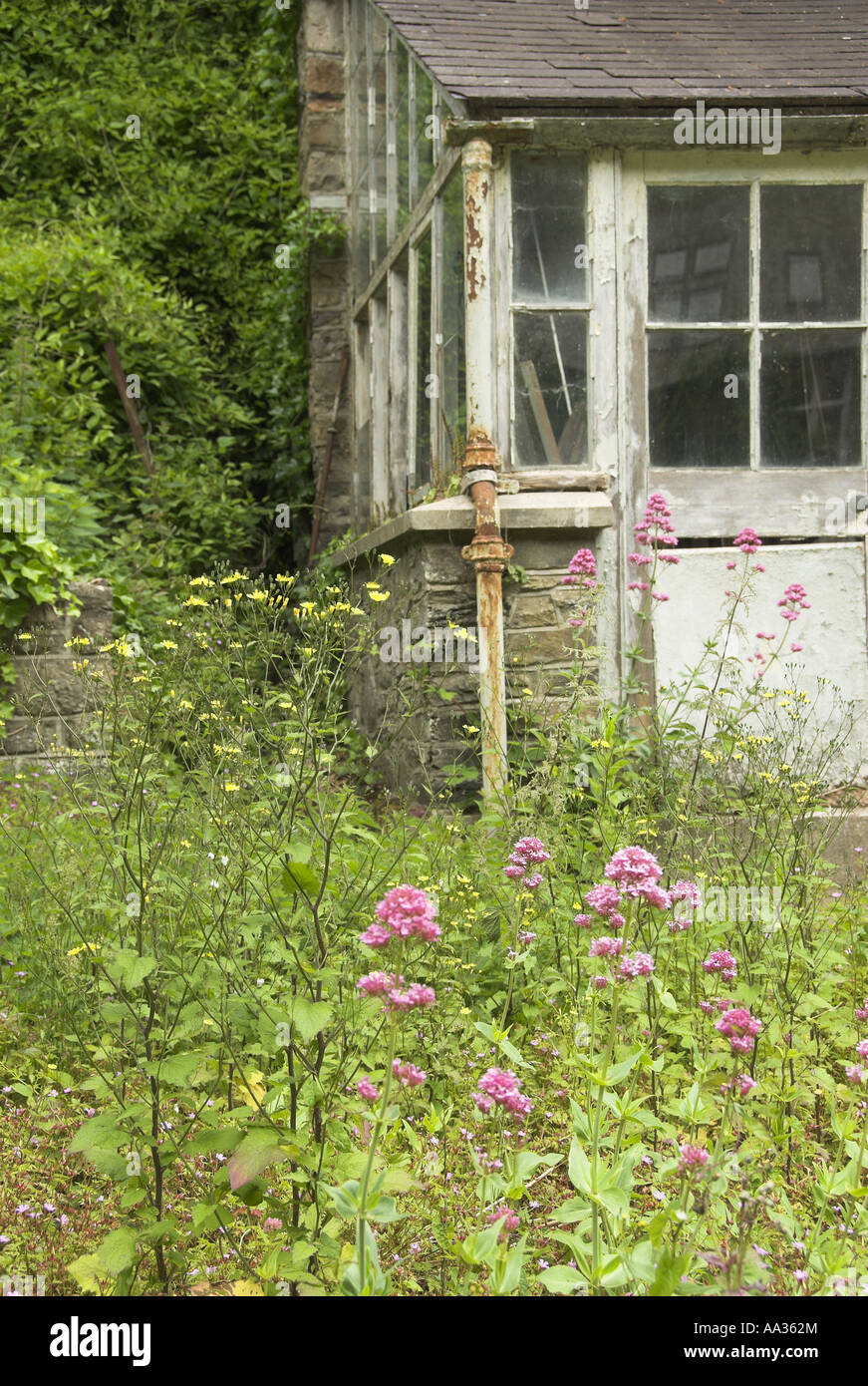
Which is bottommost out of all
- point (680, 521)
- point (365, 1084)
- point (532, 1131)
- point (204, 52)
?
point (532, 1131)

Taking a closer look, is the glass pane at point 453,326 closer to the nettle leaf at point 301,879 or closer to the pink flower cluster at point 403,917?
the nettle leaf at point 301,879

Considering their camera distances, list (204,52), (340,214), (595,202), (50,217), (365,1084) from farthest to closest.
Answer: (204,52) < (50,217) < (340,214) < (595,202) < (365,1084)

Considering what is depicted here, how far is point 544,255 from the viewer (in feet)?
21.1

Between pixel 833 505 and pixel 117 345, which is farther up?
pixel 117 345

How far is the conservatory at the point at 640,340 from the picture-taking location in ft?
20.4

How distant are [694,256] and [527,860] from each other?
4552mm

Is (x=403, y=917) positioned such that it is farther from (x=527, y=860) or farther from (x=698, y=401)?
(x=698, y=401)

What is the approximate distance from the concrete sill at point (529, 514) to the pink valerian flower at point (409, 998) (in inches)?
178

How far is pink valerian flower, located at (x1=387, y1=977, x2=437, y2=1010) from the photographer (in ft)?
5.87

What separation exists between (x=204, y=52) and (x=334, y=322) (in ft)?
13.4

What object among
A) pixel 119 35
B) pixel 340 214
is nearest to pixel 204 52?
pixel 119 35

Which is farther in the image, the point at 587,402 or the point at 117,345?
the point at 117,345

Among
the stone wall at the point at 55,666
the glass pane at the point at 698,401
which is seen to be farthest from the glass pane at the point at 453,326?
the stone wall at the point at 55,666

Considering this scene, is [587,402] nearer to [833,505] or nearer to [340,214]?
[833,505]
